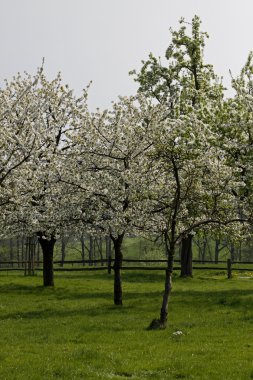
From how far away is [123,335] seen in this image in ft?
68.2

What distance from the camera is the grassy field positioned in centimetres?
1538

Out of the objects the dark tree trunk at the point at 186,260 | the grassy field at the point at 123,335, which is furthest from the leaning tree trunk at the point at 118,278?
the dark tree trunk at the point at 186,260

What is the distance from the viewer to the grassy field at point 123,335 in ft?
50.5

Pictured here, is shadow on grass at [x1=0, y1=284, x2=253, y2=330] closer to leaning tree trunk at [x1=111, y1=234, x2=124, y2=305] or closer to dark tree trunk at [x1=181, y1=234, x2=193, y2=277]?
leaning tree trunk at [x1=111, y1=234, x2=124, y2=305]

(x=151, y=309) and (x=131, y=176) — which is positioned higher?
(x=131, y=176)

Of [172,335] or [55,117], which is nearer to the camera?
[172,335]

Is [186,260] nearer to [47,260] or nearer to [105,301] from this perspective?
[47,260]

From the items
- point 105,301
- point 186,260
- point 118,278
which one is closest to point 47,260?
point 105,301

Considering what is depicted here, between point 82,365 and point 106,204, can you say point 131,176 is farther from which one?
point 82,365

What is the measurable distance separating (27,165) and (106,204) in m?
5.61

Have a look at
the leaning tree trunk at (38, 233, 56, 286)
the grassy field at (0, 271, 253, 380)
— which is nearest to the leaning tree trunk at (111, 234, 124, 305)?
the grassy field at (0, 271, 253, 380)

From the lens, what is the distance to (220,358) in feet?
54.3

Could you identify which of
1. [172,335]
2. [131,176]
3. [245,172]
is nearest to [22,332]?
[172,335]

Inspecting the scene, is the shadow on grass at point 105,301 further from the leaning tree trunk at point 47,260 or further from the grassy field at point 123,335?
the leaning tree trunk at point 47,260
